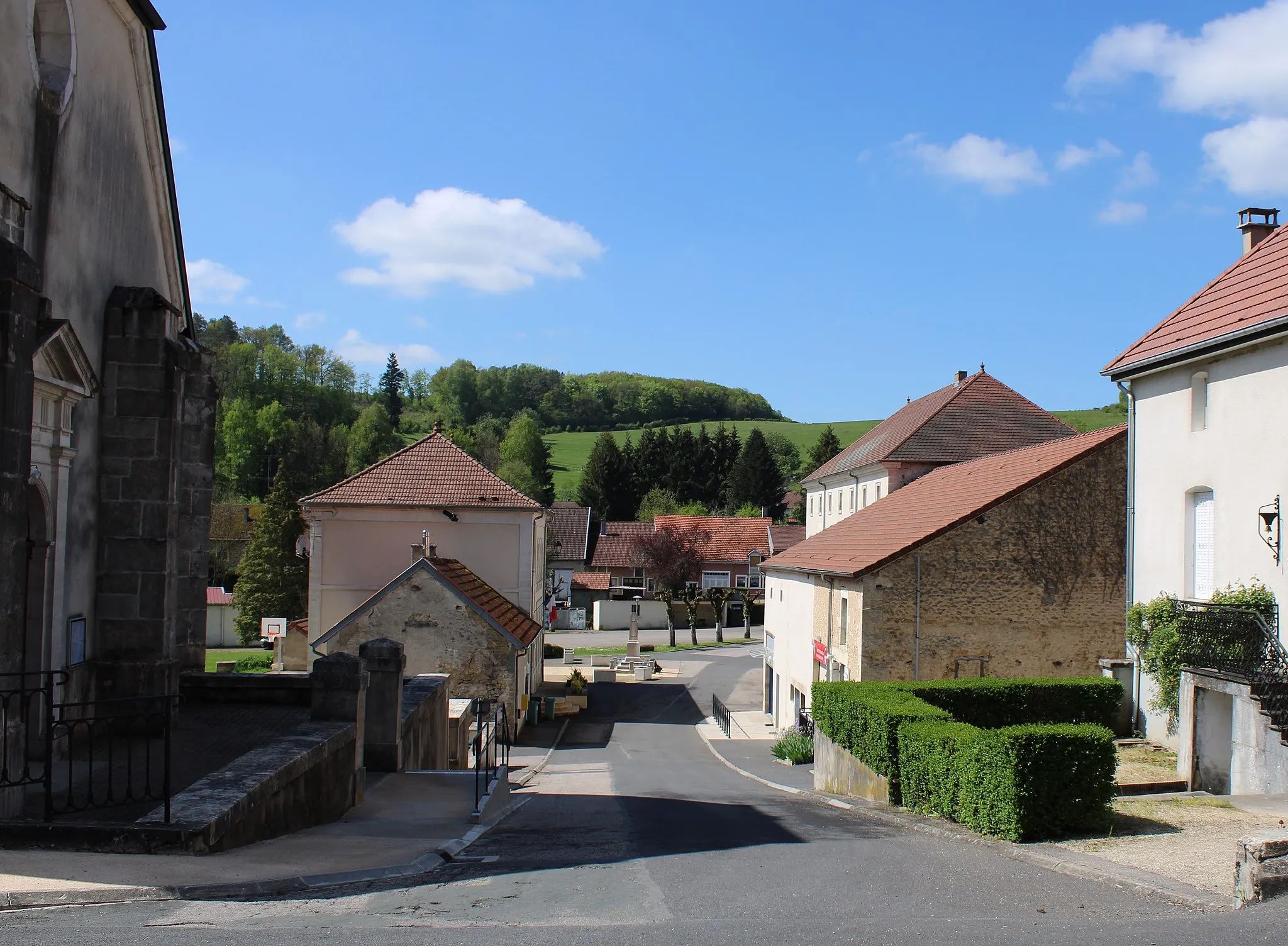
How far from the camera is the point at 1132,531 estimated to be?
19000 millimetres

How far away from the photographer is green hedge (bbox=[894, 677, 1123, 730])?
63.0 feet

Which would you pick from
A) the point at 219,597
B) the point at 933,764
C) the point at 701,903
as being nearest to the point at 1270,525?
the point at 933,764

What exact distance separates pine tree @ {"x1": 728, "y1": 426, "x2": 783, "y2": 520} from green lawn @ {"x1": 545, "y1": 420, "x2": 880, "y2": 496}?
1718cm

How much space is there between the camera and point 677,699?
38.0 meters

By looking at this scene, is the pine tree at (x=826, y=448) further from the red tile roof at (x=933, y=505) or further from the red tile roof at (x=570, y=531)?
the red tile roof at (x=933, y=505)

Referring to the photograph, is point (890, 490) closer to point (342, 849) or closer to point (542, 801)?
point (542, 801)

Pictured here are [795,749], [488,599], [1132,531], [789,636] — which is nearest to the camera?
[1132,531]

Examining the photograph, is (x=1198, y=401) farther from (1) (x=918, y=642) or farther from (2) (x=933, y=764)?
(1) (x=918, y=642)

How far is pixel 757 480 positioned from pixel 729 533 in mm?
24209

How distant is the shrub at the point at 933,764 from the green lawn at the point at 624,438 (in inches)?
3890

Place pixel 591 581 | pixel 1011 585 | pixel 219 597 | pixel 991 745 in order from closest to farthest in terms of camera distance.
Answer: pixel 991 745 → pixel 1011 585 → pixel 219 597 → pixel 591 581

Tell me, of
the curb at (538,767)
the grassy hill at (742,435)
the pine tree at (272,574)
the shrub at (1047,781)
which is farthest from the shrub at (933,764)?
the grassy hill at (742,435)

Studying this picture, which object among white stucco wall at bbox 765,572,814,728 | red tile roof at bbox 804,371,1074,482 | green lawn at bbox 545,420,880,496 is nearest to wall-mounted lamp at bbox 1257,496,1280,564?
white stucco wall at bbox 765,572,814,728

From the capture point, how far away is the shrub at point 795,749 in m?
24.9
